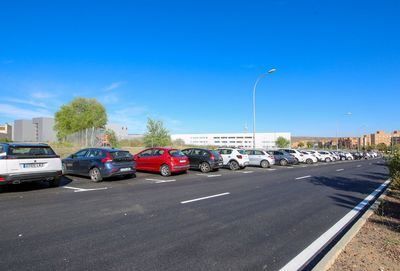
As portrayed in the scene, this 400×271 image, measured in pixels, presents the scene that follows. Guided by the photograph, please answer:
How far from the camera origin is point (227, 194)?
420 inches

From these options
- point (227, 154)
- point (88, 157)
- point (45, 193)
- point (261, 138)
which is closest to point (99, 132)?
point (227, 154)

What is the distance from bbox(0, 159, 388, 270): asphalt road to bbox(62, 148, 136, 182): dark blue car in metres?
2.92

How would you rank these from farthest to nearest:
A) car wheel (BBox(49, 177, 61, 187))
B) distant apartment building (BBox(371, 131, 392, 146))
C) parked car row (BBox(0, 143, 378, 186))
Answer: distant apartment building (BBox(371, 131, 392, 146))
car wheel (BBox(49, 177, 61, 187))
parked car row (BBox(0, 143, 378, 186))

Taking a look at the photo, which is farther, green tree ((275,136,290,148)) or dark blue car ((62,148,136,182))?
green tree ((275,136,290,148))

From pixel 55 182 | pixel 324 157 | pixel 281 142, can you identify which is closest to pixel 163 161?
pixel 55 182

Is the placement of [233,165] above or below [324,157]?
above

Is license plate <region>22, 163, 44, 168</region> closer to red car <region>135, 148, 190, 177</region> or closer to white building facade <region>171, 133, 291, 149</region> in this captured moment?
red car <region>135, 148, 190, 177</region>

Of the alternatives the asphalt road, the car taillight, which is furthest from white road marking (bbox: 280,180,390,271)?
the car taillight

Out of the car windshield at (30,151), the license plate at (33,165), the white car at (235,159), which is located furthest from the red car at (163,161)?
the license plate at (33,165)

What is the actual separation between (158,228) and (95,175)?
8.48 m

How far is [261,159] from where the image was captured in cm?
2769

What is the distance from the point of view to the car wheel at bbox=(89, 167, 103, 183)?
13672mm

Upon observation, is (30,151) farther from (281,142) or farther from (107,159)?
(281,142)

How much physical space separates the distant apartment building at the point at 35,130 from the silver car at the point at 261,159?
255 feet
